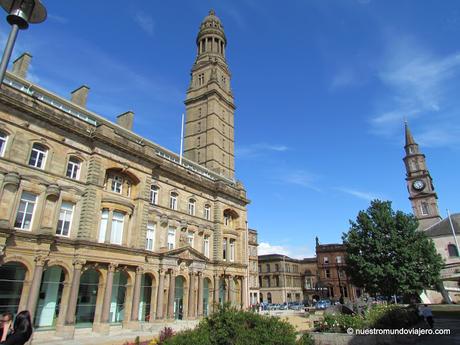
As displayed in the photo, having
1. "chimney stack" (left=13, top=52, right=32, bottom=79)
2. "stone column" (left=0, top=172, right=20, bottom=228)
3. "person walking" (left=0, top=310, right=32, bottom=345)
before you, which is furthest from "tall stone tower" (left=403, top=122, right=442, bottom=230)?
"person walking" (left=0, top=310, right=32, bottom=345)

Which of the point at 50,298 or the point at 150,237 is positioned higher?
the point at 150,237

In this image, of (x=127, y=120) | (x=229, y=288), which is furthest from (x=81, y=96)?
(x=229, y=288)

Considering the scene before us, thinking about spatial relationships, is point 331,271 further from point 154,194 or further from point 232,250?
point 154,194

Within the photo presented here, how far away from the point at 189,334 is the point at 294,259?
79.7m

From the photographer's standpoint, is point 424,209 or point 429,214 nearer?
point 429,214

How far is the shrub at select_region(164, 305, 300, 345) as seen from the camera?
9.24 m

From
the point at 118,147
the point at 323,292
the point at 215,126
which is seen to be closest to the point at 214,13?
the point at 215,126

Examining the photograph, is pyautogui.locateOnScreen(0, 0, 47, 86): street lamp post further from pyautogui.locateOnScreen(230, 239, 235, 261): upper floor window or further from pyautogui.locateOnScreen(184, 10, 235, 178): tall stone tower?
pyautogui.locateOnScreen(184, 10, 235, 178): tall stone tower

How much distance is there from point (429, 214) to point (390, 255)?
4695 centimetres

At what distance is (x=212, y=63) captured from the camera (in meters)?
66.4

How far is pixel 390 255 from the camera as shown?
110 ft

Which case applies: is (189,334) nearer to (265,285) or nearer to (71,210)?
(71,210)

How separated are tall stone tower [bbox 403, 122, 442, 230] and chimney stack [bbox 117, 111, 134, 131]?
65990mm

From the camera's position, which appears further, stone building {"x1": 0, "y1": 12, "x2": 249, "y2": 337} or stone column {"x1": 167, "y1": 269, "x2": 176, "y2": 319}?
stone column {"x1": 167, "y1": 269, "x2": 176, "y2": 319}
